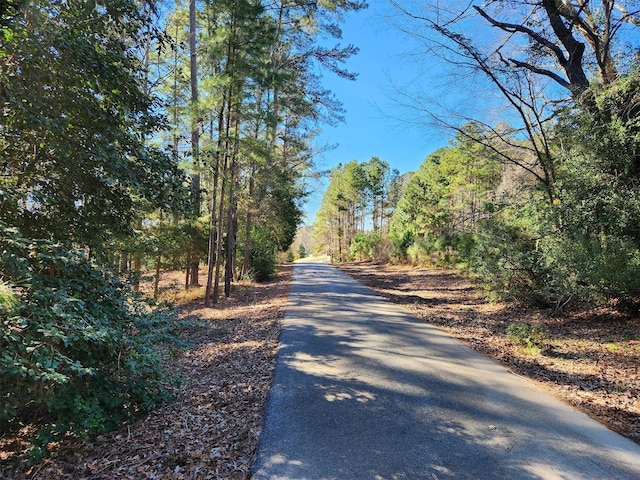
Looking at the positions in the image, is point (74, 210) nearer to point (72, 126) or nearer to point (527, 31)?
point (72, 126)

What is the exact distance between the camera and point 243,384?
425 cm

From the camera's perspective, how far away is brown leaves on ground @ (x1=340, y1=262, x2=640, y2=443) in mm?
3717

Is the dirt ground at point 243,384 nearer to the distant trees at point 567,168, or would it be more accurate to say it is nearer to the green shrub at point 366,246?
the distant trees at point 567,168

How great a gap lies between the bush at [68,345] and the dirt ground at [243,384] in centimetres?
24

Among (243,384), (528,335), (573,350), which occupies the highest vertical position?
(528,335)

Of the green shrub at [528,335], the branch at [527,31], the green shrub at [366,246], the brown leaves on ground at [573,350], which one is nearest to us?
the brown leaves on ground at [573,350]

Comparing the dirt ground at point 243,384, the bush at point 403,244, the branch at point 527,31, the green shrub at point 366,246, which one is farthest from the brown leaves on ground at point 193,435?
the green shrub at point 366,246

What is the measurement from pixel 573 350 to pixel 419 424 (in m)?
3.78

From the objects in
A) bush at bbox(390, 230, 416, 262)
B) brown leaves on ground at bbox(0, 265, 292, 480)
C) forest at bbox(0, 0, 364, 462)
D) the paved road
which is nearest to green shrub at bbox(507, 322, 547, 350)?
the paved road

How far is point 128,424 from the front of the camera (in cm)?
315

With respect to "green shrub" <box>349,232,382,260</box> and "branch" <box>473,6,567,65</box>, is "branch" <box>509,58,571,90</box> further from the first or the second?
"green shrub" <box>349,232,382,260</box>

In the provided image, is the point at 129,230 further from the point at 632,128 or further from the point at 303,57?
the point at 303,57

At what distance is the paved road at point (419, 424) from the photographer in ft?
8.45

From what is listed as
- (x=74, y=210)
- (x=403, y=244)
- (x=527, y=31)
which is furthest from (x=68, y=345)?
(x=403, y=244)
